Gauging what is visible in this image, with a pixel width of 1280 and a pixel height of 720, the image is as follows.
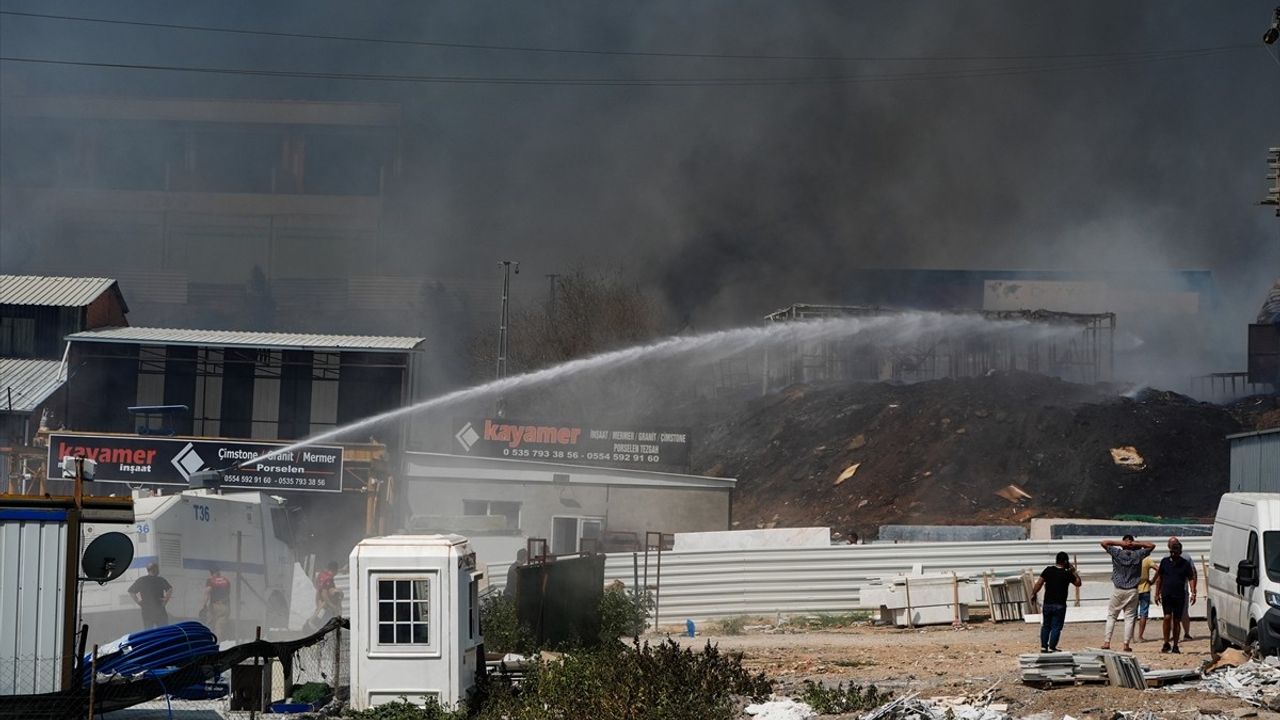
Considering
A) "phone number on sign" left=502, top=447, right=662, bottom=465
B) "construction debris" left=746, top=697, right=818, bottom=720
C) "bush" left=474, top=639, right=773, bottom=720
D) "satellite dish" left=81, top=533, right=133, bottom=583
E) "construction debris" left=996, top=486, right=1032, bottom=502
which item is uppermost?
"phone number on sign" left=502, top=447, right=662, bottom=465

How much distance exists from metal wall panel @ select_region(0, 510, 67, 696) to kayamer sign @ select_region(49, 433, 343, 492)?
19970 mm

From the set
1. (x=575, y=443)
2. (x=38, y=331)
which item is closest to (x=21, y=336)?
(x=38, y=331)

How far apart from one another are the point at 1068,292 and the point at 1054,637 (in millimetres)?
49058

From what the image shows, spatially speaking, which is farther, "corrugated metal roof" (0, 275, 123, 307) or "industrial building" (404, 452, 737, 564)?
"corrugated metal roof" (0, 275, 123, 307)

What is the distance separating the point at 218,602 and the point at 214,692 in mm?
7293

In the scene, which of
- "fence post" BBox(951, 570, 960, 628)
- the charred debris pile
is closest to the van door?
"fence post" BBox(951, 570, 960, 628)

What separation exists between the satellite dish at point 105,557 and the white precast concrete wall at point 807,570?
1397 centimetres

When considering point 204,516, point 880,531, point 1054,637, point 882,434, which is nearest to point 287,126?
point 882,434

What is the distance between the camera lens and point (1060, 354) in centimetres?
5550

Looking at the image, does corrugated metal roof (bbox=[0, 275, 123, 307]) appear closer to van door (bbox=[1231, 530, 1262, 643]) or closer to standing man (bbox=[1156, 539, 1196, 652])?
standing man (bbox=[1156, 539, 1196, 652])

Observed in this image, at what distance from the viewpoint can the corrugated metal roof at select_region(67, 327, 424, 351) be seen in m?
40.6

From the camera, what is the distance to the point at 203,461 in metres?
33.7

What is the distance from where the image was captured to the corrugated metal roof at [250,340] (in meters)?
40.6

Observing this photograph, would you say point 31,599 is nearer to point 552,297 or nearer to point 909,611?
point 909,611
